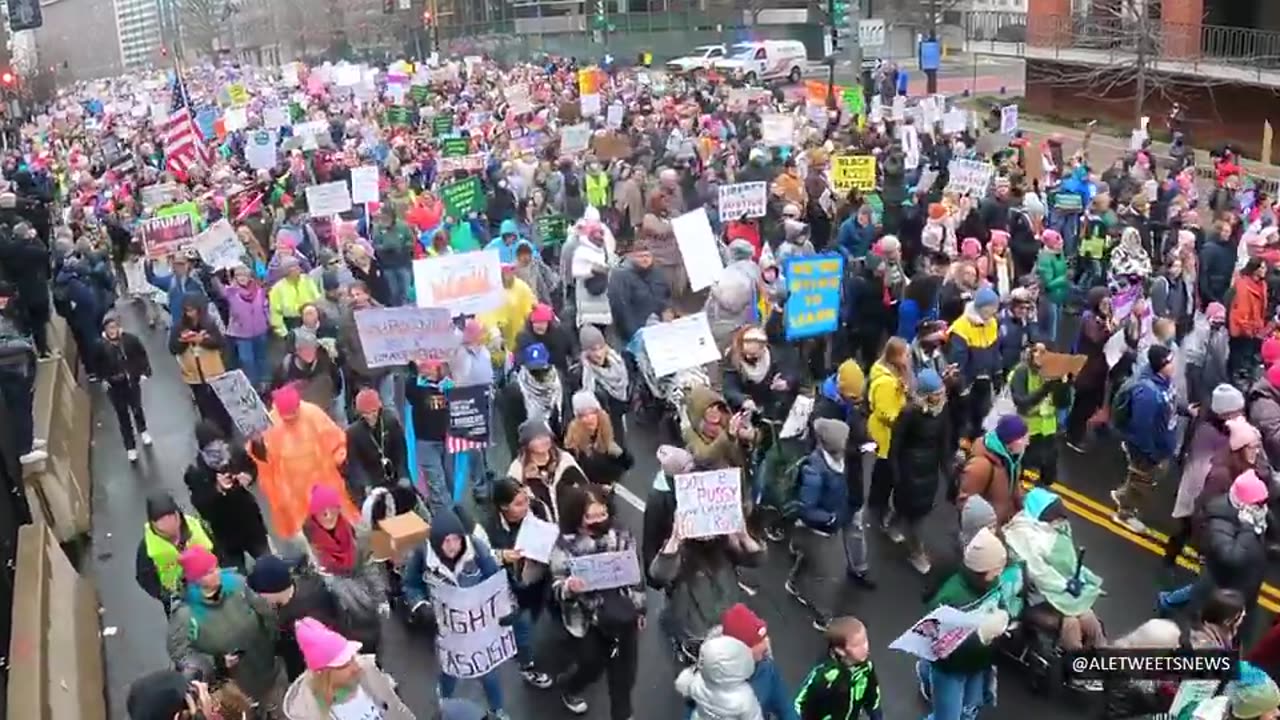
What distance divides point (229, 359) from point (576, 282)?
3324 mm

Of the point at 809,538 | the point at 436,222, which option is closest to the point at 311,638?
the point at 809,538

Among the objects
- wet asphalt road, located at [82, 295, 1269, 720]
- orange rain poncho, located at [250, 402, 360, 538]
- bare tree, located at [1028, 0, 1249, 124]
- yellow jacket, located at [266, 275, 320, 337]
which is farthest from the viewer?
bare tree, located at [1028, 0, 1249, 124]

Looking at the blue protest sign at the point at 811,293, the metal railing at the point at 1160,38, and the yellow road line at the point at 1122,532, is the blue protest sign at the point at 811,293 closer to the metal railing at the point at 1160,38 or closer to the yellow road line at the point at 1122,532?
the yellow road line at the point at 1122,532

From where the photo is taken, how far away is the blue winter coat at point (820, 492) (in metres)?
7.72

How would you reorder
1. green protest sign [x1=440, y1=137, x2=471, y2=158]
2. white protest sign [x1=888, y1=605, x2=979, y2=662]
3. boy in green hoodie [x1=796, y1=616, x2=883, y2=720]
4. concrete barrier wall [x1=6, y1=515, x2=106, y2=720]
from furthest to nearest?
green protest sign [x1=440, y1=137, x2=471, y2=158] < concrete barrier wall [x1=6, y1=515, x2=106, y2=720] < white protest sign [x1=888, y1=605, x2=979, y2=662] < boy in green hoodie [x1=796, y1=616, x2=883, y2=720]

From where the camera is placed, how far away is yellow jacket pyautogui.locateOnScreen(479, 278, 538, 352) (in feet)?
34.9

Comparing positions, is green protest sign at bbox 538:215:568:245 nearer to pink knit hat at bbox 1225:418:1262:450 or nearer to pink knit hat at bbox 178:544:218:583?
pink knit hat at bbox 1225:418:1262:450

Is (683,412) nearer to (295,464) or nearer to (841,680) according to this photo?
(295,464)

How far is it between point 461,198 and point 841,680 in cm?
1091

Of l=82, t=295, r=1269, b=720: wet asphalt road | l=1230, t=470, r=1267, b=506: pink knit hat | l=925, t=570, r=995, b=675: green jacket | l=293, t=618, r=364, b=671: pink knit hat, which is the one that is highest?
l=293, t=618, r=364, b=671: pink knit hat

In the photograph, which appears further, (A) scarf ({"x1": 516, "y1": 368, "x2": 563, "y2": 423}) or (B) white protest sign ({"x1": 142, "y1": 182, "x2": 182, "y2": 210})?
(B) white protest sign ({"x1": 142, "y1": 182, "x2": 182, "y2": 210})

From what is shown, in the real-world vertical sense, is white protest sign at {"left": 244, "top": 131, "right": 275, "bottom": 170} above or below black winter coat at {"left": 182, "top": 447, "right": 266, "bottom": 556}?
above

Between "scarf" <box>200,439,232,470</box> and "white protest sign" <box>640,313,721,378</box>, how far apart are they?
3.18m

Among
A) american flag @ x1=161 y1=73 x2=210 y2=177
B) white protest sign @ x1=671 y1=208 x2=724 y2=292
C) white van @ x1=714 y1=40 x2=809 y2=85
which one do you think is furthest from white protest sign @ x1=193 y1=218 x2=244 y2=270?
white van @ x1=714 y1=40 x2=809 y2=85
